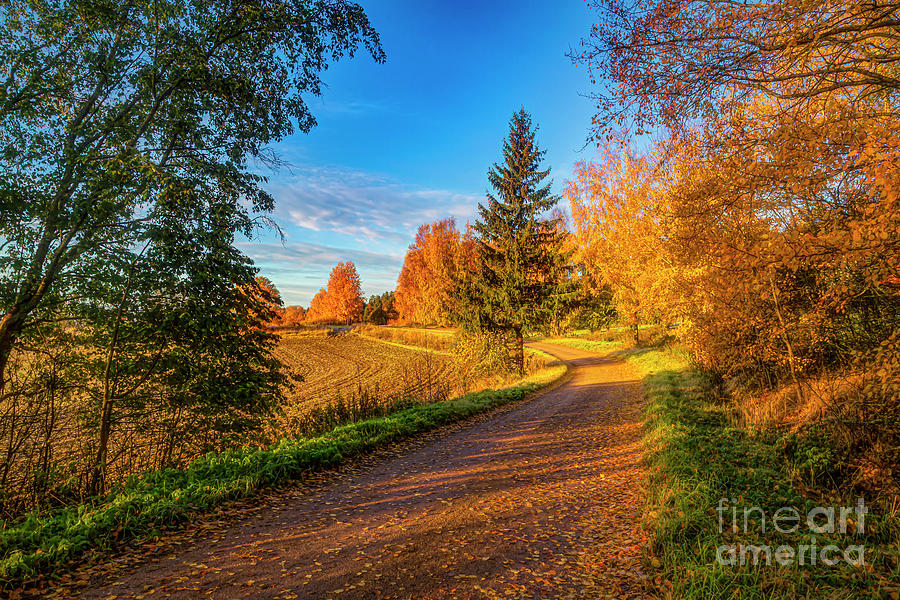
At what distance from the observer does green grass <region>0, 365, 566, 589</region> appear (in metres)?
4.09

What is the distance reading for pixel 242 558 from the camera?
423 centimetres

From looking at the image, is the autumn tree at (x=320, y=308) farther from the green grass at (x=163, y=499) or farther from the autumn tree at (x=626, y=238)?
the green grass at (x=163, y=499)

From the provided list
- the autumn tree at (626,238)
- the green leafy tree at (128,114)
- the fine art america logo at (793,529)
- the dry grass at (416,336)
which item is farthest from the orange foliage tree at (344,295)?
the fine art america logo at (793,529)

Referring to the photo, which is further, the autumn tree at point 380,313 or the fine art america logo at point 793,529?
the autumn tree at point 380,313

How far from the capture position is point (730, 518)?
4.59 meters

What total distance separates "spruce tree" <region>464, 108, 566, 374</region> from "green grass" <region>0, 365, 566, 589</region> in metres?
12.1

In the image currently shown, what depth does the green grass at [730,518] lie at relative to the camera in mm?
3354

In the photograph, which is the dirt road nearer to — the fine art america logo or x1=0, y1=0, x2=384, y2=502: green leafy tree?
the fine art america logo

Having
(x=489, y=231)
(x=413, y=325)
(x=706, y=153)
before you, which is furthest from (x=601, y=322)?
(x=706, y=153)

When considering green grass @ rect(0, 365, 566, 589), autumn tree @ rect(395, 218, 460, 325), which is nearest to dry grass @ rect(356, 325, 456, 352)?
autumn tree @ rect(395, 218, 460, 325)

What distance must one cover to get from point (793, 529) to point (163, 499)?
7.75 metres

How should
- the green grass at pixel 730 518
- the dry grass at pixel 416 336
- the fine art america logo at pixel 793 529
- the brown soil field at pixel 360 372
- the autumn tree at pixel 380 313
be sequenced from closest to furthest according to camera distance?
1. the green grass at pixel 730 518
2. the fine art america logo at pixel 793 529
3. the brown soil field at pixel 360 372
4. the dry grass at pixel 416 336
5. the autumn tree at pixel 380 313

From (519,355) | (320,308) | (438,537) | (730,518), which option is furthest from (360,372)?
(320,308)

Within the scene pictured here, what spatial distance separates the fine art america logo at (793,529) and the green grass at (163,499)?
6.21 metres
